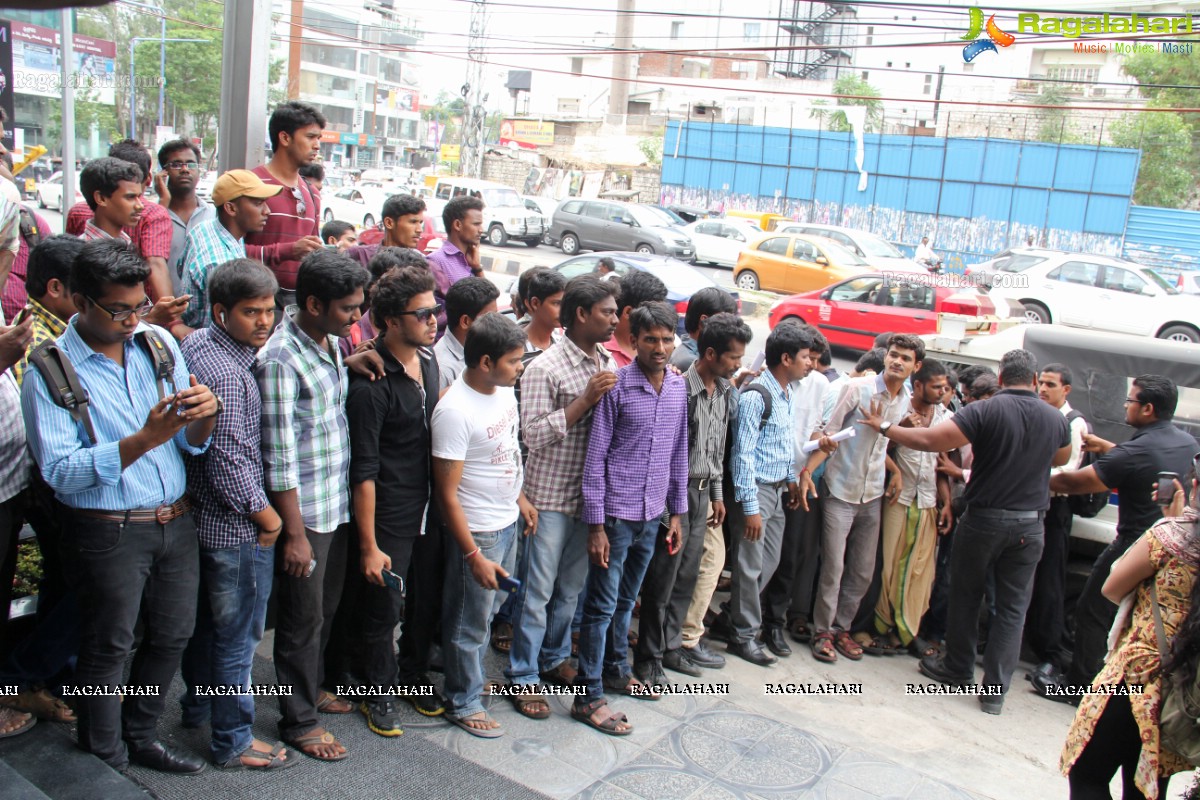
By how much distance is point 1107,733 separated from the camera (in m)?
3.11

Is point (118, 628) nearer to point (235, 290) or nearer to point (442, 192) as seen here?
point (235, 290)

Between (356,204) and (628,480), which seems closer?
(628,480)

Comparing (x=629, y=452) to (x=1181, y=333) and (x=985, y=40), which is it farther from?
(x=1181, y=333)

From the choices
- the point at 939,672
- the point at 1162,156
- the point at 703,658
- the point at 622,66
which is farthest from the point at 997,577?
the point at 622,66

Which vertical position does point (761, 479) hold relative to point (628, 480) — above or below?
below

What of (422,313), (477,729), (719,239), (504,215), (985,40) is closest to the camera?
(422,313)

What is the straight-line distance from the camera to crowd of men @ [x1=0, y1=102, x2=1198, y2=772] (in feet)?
9.91

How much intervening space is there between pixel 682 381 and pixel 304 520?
1.87 meters

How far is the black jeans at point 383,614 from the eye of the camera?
367 centimetres

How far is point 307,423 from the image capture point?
3.31 meters

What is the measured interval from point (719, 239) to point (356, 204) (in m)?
10.7

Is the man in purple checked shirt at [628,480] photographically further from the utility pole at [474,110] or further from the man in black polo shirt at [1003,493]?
the utility pole at [474,110]

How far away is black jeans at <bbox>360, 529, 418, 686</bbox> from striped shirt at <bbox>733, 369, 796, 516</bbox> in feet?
6.04

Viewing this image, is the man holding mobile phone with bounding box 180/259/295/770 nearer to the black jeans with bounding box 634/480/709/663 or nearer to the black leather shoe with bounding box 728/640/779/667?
the black jeans with bounding box 634/480/709/663
